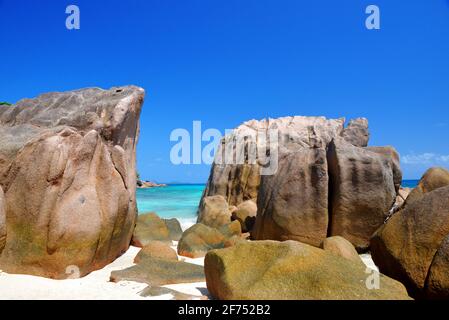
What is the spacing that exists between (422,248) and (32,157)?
6119mm

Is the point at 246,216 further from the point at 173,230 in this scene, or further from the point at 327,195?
the point at 327,195

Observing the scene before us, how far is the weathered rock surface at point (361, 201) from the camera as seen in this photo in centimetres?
919

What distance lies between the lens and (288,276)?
13.1 ft

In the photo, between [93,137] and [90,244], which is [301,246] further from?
[93,137]

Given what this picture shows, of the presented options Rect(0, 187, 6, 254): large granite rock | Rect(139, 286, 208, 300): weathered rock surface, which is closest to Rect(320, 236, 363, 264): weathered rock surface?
Rect(139, 286, 208, 300): weathered rock surface

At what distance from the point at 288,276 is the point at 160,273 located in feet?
9.35

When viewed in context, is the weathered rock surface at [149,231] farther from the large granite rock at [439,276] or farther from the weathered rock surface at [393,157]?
the large granite rock at [439,276]

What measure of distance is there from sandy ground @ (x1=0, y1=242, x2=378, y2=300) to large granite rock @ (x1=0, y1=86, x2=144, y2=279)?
0.31 metres

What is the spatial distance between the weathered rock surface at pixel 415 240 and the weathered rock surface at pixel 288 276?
2.89 feet

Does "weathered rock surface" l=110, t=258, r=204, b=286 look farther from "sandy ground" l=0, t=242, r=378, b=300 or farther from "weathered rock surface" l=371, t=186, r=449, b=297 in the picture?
"weathered rock surface" l=371, t=186, r=449, b=297

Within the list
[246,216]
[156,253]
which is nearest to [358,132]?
[246,216]

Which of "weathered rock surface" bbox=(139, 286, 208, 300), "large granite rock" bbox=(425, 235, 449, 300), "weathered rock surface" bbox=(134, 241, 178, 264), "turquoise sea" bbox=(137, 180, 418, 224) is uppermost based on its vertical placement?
"large granite rock" bbox=(425, 235, 449, 300)

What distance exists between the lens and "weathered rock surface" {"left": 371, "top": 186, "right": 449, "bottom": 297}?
457 cm
